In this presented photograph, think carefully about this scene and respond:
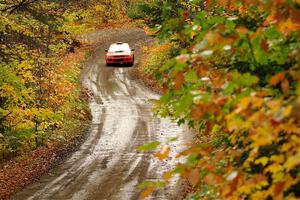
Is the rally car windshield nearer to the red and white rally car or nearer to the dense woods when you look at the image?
the red and white rally car

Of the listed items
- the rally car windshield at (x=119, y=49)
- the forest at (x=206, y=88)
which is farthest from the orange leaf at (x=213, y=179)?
the rally car windshield at (x=119, y=49)

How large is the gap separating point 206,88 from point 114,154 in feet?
44.8

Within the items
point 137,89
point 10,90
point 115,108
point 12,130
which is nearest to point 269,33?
point 10,90

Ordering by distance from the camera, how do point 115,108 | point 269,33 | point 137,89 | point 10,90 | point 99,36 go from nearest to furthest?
point 269,33 < point 10,90 < point 115,108 < point 137,89 < point 99,36

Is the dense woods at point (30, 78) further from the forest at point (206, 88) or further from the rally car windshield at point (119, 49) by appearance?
the rally car windshield at point (119, 49)

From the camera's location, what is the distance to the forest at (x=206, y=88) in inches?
128

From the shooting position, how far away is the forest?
128 inches

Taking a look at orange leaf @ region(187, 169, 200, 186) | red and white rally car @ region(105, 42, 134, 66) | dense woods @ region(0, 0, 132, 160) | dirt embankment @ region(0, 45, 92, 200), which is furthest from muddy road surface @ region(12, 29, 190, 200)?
orange leaf @ region(187, 169, 200, 186)

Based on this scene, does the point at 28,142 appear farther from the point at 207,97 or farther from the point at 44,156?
the point at 207,97

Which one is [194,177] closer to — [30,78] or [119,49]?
[30,78]

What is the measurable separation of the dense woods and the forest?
1.8 inches

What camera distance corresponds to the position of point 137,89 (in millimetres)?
29766

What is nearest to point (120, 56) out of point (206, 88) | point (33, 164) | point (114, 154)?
point (114, 154)

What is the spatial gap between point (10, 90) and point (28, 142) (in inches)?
200
